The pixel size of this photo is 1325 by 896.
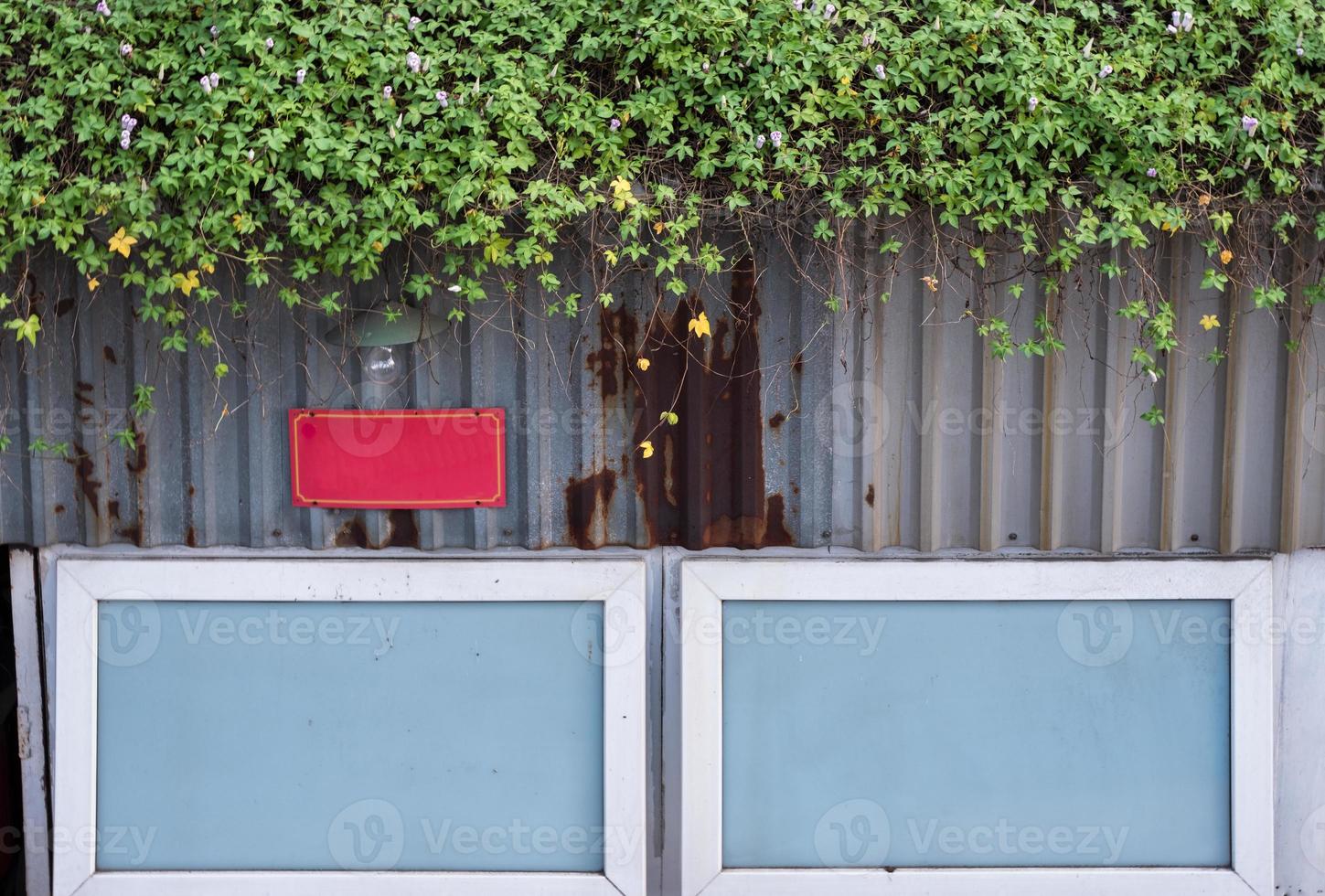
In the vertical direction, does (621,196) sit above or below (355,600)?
above

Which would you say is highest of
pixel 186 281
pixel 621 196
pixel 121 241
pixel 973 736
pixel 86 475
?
pixel 621 196

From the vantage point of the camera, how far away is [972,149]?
3.13m

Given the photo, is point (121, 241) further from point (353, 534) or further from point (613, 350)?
point (613, 350)

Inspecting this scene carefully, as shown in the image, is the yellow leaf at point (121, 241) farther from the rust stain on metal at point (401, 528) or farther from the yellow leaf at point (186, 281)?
the rust stain on metal at point (401, 528)

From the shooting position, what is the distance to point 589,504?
3.54 metres

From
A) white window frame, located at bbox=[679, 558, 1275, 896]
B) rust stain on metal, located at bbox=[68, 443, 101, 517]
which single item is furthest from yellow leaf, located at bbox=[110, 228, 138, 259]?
white window frame, located at bbox=[679, 558, 1275, 896]

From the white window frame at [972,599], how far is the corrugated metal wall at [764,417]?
146 millimetres

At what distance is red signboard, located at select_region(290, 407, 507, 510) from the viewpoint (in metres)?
3.48

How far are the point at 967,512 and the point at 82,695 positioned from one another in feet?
10.4

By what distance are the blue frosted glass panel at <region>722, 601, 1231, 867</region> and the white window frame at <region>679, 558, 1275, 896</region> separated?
0.17 feet

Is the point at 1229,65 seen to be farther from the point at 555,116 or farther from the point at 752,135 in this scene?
the point at 555,116

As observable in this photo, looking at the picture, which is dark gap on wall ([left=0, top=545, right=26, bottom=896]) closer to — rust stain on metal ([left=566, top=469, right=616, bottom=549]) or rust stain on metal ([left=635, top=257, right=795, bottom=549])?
rust stain on metal ([left=566, top=469, right=616, bottom=549])

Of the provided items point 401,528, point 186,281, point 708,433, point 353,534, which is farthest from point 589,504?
point 186,281

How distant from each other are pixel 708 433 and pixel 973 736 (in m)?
1.41
